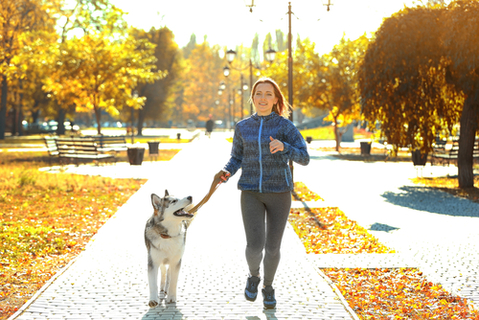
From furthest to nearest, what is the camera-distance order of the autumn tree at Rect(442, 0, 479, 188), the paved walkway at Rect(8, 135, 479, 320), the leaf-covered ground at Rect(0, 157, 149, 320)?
the autumn tree at Rect(442, 0, 479, 188) → the leaf-covered ground at Rect(0, 157, 149, 320) → the paved walkway at Rect(8, 135, 479, 320)

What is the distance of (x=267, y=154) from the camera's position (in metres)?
4.63

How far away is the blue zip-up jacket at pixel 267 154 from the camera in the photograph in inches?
182

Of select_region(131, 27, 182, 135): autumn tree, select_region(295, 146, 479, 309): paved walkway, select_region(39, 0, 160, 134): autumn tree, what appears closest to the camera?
select_region(295, 146, 479, 309): paved walkway

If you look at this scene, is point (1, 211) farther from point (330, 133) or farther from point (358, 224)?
point (330, 133)

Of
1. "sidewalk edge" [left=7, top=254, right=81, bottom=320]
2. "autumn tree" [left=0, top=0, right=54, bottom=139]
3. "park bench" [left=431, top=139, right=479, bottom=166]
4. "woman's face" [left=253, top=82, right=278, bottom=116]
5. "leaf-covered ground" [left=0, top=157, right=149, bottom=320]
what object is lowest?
"leaf-covered ground" [left=0, top=157, right=149, bottom=320]

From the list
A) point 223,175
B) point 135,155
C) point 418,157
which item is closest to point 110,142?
point 135,155

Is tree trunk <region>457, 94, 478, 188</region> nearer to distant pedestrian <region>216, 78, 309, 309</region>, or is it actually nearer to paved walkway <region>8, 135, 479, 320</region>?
paved walkway <region>8, 135, 479, 320</region>

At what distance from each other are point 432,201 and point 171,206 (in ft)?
29.4

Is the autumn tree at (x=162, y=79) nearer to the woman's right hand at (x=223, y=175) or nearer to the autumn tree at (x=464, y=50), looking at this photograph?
the autumn tree at (x=464, y=50)

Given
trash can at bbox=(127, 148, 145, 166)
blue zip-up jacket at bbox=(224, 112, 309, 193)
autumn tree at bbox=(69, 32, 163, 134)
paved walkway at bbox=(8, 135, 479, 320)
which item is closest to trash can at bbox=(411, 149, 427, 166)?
paved walkway at bbox=(8, 135, 479, 320)

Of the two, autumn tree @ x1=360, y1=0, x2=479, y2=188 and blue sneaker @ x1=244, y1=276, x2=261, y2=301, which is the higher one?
autumn tree @ x1=360, y1=0, x2=479, y2=188

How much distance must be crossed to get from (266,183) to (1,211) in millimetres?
7317

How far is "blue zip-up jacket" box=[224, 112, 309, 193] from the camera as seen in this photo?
462 cm

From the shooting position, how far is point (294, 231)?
27.9 feet
